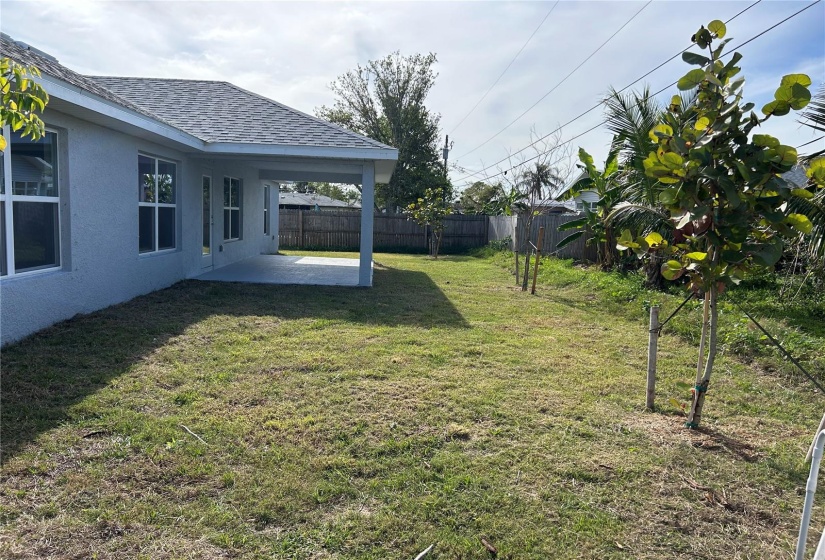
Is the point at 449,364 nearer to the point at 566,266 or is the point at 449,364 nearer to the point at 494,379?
the point at 494,379

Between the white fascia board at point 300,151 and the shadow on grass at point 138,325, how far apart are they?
251 centimetres

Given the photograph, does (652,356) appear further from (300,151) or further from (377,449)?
(300,151)

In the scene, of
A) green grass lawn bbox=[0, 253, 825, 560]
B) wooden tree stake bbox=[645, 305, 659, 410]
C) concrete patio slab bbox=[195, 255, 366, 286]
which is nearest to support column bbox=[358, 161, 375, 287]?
concrete patio slab bbox=[195, 255, 366, 286]

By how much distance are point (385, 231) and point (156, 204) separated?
50.0 ft

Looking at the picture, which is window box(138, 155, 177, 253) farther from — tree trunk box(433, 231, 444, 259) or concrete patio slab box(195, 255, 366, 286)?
tree trunk box(433, 231, 444, 259)

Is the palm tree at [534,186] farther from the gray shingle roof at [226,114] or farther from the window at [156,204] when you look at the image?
the window at [156,204]

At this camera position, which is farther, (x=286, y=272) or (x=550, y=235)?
(x=550, y=235)

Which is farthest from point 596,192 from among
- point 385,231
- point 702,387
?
point 385,231

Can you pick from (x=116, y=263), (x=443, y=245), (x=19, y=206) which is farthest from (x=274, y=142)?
(x=443, y=245)

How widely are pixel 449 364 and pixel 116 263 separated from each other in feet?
17.3

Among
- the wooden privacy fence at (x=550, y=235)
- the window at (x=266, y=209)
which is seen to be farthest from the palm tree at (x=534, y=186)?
the window at (x=266, y=209)

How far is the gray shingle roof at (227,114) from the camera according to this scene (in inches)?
407

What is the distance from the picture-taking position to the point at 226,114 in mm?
11555

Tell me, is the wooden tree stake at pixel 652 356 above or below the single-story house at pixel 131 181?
below
